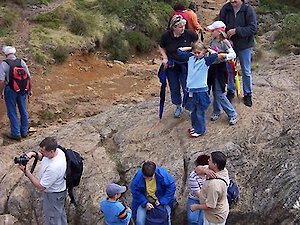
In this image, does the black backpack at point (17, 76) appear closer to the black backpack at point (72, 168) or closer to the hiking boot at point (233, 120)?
the black backpack at point (72, 168)

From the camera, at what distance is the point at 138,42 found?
55.8ft

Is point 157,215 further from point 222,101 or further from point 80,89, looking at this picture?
point 80,89

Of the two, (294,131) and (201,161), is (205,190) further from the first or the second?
(294,131)

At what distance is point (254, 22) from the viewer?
828 cm

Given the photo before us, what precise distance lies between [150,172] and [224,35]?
2350mm

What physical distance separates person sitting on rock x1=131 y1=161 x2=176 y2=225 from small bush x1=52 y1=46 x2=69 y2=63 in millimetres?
8447

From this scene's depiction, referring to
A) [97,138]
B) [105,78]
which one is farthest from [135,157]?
[105,78]

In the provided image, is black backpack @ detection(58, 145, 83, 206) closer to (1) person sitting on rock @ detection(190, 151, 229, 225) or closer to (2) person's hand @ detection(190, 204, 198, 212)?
(2) person's hand @ detection(190, 204, 198, 212)

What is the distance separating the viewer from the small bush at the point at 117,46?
16.2 m

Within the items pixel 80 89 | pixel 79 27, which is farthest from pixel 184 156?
pixel 79 27

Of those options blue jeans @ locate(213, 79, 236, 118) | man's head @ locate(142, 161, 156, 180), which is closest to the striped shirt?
man's head @ locate(142, 161, 156, 180)

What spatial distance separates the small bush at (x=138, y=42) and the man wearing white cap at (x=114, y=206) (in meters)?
10.7

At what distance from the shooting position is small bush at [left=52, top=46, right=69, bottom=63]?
49.0 feet

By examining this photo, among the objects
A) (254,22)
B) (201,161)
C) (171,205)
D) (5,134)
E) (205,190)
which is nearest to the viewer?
(205,190)
